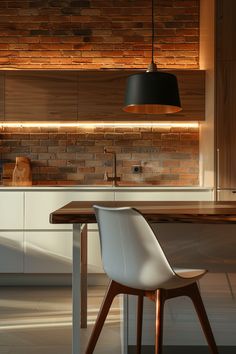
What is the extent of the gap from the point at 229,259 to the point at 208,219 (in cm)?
47

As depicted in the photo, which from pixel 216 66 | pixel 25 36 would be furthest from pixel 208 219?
pixel 25 36


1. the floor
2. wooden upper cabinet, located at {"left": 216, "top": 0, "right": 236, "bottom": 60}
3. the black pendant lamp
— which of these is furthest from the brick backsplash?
the black pendant lamp

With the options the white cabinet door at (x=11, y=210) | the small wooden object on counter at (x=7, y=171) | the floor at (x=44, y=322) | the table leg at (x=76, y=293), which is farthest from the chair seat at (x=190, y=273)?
the small wooden object on counter at (x=7, y=171)

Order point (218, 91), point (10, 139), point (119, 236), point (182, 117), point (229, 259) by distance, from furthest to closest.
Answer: point (10, 139) → point (182, 117) → point (218, 91) → point (229, 259) → point (119, 236)

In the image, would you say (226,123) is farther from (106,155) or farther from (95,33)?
(95,33)

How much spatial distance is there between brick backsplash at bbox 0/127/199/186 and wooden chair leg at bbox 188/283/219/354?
2850mm

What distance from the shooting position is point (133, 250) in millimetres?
1990

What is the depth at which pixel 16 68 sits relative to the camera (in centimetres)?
505

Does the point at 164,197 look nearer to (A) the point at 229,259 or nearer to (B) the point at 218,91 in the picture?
(B) the point at 218,91

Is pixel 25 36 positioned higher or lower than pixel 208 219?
higher

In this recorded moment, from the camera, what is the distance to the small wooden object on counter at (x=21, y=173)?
4.85 meters

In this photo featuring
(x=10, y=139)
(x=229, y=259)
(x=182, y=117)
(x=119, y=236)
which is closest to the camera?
(x=119, y=236)

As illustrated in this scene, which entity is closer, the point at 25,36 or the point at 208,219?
the point at 208,219

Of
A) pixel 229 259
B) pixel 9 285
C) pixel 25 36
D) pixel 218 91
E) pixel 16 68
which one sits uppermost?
pixel 25 36
